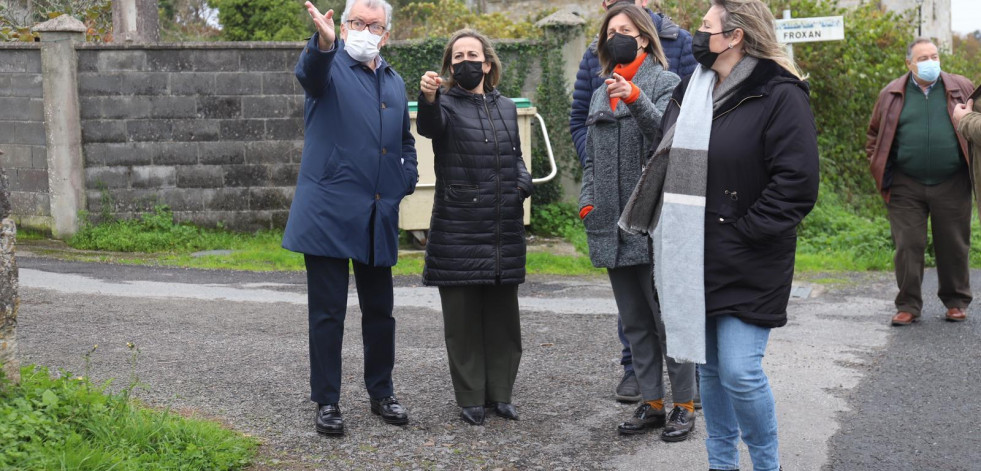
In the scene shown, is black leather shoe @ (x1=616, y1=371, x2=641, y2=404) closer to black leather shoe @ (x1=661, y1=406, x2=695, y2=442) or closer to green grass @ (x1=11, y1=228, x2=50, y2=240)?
black leather shoe @ (x1=661, y1=406, x2=695, y2=442)

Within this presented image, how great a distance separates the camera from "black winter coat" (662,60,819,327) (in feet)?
11.8

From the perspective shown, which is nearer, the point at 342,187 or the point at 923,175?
the point at 342,187

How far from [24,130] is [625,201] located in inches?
317

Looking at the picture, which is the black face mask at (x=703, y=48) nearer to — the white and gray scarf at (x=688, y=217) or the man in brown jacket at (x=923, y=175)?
the white and gray scarf at (x=688, y=217)

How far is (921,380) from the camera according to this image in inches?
223

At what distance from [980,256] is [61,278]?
345 inches

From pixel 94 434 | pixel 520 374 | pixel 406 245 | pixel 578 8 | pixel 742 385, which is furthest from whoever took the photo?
pixel 578 8

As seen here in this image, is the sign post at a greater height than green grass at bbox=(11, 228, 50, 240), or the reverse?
the sign post

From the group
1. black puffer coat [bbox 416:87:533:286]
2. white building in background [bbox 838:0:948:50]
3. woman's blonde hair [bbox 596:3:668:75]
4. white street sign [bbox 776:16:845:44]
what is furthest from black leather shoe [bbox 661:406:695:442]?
white building in background [bbox 838:0:948:50]

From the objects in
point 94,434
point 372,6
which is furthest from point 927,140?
point 94,434

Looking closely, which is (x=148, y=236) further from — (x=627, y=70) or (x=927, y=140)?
(x=927, y=140)

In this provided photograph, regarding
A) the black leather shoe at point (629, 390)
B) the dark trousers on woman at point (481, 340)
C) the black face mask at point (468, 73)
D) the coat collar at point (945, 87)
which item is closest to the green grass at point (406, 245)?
the coat collar at point (945, 87)

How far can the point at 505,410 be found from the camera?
495cm

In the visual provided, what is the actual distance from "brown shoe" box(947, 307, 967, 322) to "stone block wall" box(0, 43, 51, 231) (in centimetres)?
850
